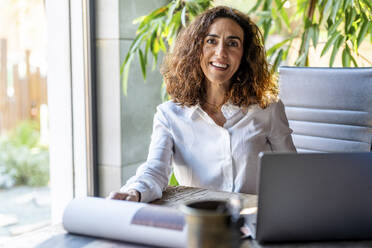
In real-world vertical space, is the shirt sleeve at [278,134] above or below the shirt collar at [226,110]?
below

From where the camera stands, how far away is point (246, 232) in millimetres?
1157

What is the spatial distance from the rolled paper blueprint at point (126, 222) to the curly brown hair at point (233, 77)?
79cm

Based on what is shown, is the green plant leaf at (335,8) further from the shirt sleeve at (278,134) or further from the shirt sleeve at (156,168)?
the shirt sleeve at (156,168)

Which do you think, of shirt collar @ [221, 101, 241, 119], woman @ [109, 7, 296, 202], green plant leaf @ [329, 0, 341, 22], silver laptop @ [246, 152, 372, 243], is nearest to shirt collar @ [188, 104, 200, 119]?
woman @ [109, 7, 296, 202]

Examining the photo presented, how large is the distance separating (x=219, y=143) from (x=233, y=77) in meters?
0.34

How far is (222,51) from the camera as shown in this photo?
188 centimetres

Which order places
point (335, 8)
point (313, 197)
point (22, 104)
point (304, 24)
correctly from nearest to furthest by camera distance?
point (313, 197), point (335, 8), point (304, 24), point (22, 104)

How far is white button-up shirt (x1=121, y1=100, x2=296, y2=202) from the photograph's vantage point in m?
1.81

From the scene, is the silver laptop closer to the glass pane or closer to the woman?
the woman

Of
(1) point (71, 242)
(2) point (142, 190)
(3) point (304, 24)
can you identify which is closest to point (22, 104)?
(3) point (304, 24)

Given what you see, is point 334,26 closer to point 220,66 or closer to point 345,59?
point 345,59

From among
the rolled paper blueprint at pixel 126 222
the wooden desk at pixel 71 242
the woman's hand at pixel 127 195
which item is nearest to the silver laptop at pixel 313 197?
the wooden desk at pixel 71 242

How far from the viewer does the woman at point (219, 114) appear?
5.97 ft

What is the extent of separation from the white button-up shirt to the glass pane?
239 cm
